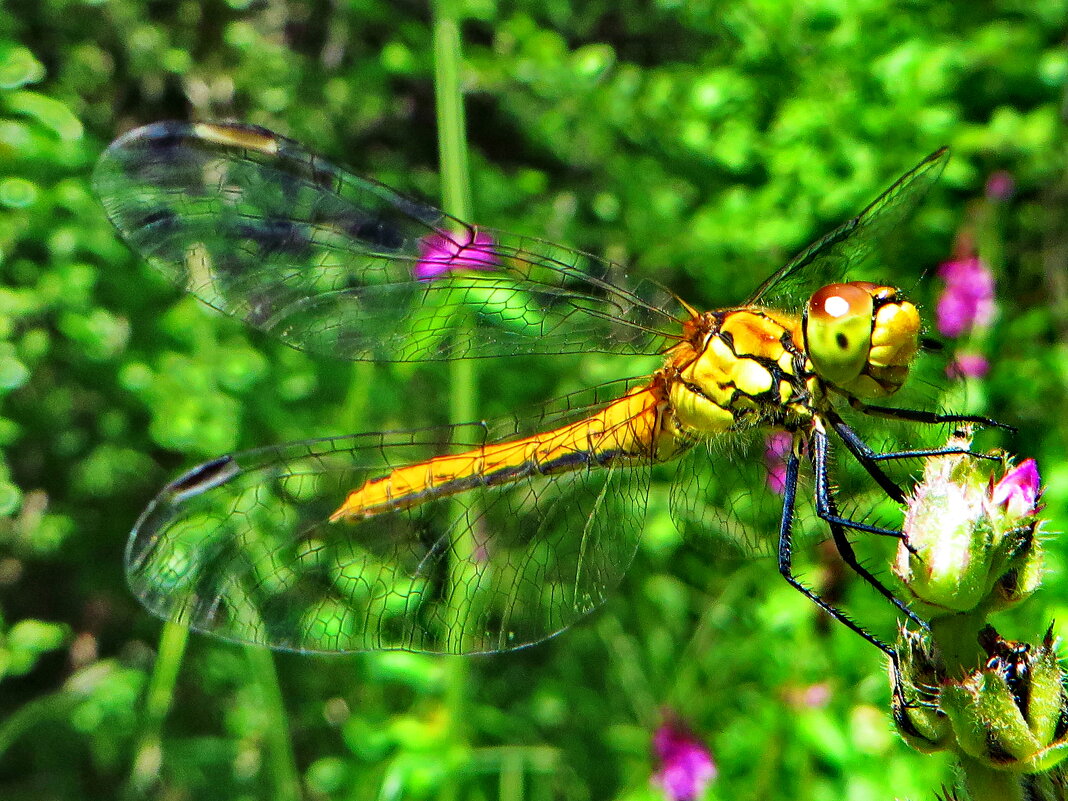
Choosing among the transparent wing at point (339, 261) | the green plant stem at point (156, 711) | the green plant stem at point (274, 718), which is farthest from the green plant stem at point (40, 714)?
the transparent wing at point (339, 261)

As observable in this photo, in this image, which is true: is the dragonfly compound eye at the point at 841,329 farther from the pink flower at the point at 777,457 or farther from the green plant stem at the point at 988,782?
the green plant stem at the point at 988,782

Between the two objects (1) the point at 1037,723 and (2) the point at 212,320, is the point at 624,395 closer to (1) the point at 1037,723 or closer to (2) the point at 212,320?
(1) the point at 1037,723

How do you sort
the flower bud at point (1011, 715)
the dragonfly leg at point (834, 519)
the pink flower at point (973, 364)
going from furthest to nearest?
1. the pink flower at point (973, 364)
2. the dragonfly leg at point (834, 519)
3. the flower bud at point (1011, 715)

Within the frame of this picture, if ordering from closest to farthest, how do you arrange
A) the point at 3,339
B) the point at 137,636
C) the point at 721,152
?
the point at 3,339 → the point at 721,152 → the point at 137,636

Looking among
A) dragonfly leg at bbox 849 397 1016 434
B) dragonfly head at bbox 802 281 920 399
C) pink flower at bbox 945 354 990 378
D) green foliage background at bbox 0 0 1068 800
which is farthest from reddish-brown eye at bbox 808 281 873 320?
pink flower at bbox 945 354 990 378

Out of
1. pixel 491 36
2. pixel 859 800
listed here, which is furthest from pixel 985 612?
pixel 491 36

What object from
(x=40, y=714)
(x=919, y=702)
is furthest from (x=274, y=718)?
(x=919, y=702)

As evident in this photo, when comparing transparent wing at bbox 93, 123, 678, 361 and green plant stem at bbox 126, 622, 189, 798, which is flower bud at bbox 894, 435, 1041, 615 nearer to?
transparent wing at bbox 93, 123, 678, 361
